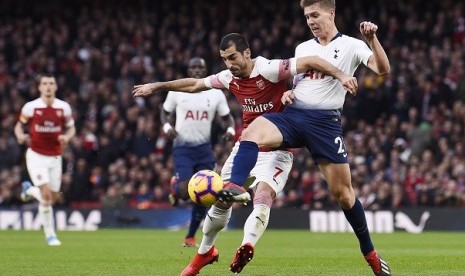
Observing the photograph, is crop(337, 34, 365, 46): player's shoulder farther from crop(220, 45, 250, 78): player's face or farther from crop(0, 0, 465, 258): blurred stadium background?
crop(0, 0, 465, 258): blurred stadium background

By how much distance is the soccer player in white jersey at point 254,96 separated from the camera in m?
9.29

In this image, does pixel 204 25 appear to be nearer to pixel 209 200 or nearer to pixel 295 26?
pixel 295 26

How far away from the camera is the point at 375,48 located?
895cm

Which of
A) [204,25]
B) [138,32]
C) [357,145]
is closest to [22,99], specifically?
[138,32]

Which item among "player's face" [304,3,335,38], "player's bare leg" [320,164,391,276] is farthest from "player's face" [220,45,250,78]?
"player's bare leg" [320,164,391,276]

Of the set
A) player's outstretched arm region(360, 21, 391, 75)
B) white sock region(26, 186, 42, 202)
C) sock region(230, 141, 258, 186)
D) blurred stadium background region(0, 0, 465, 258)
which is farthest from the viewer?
blurred stadium background region(0, 0, 465, 258)

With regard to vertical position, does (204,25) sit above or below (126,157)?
above

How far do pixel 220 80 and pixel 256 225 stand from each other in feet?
4.94

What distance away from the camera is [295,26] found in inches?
1113

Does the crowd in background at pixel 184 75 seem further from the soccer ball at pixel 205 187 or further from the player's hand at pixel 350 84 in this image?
the soccer ball at pixel 205 187

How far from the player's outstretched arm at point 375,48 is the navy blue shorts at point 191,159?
21.2 ft

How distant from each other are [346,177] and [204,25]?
21.0 meters

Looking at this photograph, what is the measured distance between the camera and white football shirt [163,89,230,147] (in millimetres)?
15367

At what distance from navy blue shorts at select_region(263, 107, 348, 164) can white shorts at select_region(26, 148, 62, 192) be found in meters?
7.45
